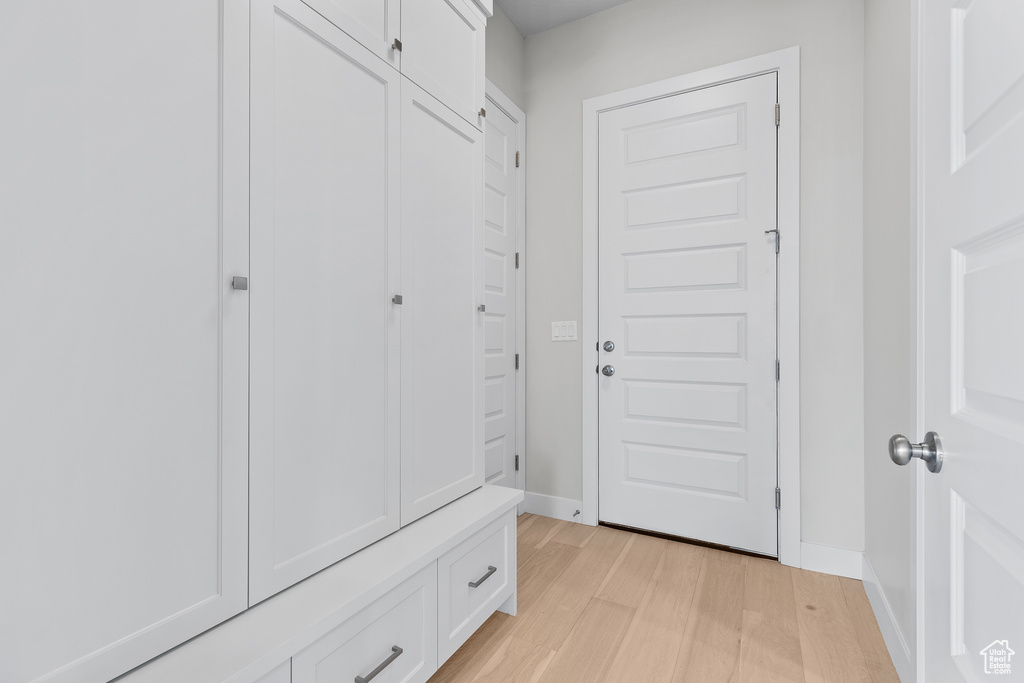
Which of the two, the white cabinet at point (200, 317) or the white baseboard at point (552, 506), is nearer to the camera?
the white cabinet at point (200, 317)

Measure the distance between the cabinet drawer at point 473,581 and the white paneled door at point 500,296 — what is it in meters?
0.80

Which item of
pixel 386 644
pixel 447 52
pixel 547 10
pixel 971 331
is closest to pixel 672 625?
pixel 386 644

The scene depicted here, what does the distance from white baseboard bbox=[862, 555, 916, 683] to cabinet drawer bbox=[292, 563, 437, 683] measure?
1.35 metres

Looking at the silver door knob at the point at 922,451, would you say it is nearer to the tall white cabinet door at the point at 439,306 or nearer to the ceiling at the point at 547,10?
the tall white cabinet door at the point at 439,306

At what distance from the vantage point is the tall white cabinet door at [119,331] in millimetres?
707

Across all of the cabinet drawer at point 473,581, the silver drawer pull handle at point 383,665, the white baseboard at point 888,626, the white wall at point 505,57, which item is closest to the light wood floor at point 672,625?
the white baseboard at point 888,626

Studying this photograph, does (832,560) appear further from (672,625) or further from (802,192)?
(802,192)

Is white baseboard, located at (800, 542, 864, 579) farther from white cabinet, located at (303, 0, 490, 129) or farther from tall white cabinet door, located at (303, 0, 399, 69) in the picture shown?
tall white cabinet door, located at (303, 0, 399, 69)

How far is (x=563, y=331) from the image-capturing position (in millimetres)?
2842

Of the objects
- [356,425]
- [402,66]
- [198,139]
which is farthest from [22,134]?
[402,66]

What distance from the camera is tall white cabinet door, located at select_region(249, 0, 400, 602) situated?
105 centimetres

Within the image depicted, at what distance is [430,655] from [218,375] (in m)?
0.99

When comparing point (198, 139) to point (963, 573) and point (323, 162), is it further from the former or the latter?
point (963, 573)

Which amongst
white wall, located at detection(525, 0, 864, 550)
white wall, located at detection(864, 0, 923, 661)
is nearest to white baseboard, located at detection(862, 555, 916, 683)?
white wall, located at detection(864, 0, 923, 661)
